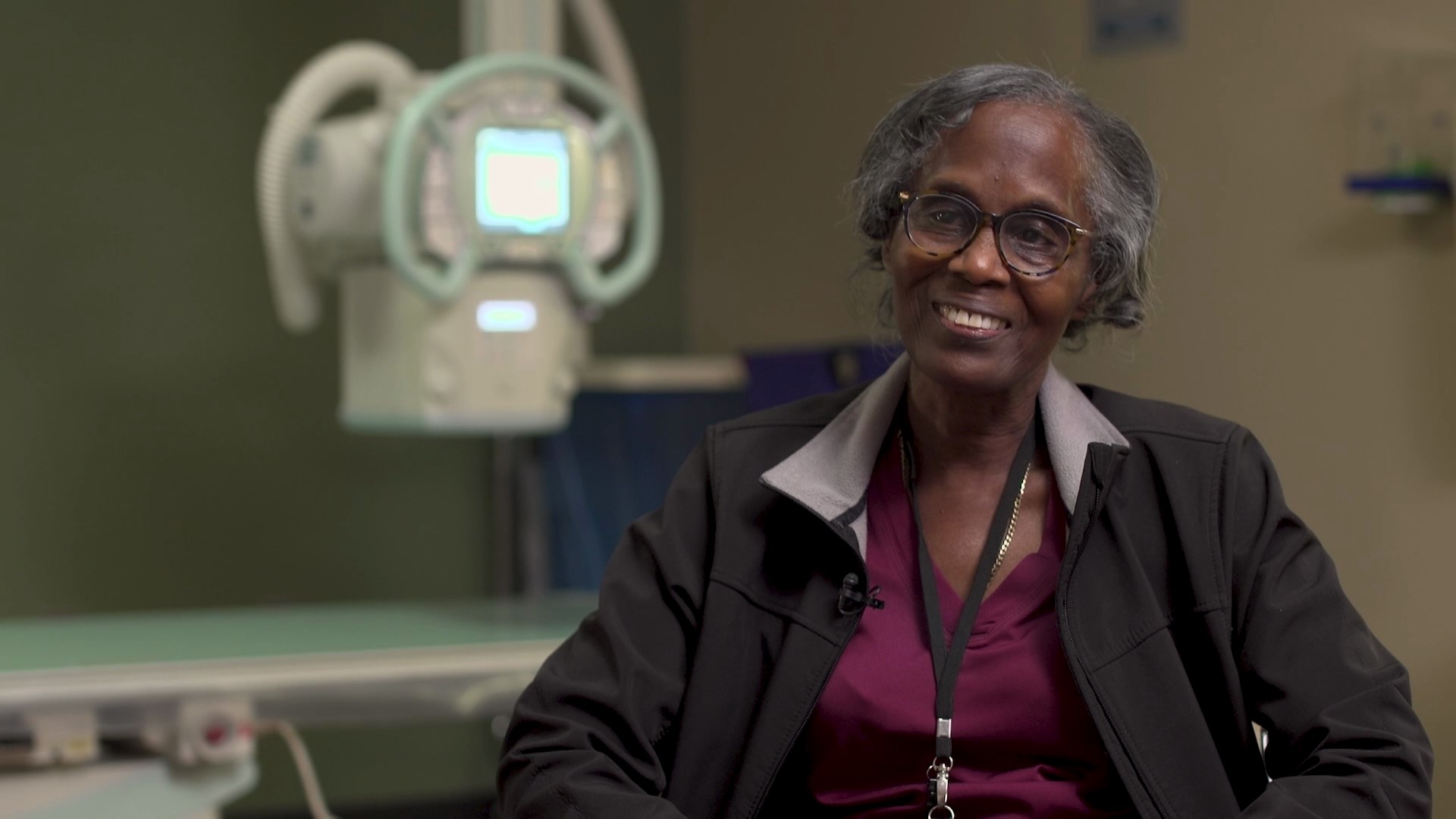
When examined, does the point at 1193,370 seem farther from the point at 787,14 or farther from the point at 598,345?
the point at 598,345

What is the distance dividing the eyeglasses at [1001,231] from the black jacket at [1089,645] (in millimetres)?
149

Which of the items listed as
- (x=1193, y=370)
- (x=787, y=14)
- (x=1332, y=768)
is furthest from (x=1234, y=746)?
(x=787, y=14)

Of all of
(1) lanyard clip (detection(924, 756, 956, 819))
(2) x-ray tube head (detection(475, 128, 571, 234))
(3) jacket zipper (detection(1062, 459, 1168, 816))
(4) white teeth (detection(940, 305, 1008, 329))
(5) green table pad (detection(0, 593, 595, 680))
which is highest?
(2) x-ray tube head (detection(475, 128, 571, 234))

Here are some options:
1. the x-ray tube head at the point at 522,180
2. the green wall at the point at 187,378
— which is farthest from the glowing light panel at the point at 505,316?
the green wall at the point at 187,378

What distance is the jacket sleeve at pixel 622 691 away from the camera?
4.32 ft

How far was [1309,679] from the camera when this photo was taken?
129cm

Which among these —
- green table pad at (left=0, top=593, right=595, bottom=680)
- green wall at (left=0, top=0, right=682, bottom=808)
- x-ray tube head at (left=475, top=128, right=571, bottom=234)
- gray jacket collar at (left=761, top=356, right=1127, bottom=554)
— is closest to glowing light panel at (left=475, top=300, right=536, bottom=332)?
x-ray tube head at (left=475, top=128, right=571, bottom=234)

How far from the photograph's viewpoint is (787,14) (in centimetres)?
346

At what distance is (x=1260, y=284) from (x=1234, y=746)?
106 centimetres

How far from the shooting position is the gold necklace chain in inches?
56.1

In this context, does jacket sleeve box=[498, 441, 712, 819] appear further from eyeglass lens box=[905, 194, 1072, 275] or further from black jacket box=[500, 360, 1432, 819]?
eyeglass lens box=[905, 194, 1072, 275]

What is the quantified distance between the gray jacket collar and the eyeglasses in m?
0.14

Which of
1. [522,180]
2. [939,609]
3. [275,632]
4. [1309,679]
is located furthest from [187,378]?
[1309,679]

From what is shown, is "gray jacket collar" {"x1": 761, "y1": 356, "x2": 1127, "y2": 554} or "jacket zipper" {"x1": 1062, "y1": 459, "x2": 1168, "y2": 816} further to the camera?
"gray jacket collar" {"x1": 761, "y1": 356, "x2": 1127, "y2": 554}
